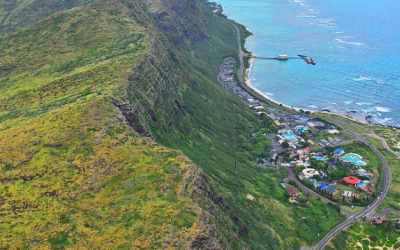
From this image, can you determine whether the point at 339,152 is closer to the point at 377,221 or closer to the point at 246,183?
the point at 377,221

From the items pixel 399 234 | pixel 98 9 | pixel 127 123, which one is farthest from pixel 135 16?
pixel 399 234

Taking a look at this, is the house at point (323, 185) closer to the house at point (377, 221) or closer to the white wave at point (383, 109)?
the house at point (377, 221)

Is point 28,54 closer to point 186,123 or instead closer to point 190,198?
point 186,123

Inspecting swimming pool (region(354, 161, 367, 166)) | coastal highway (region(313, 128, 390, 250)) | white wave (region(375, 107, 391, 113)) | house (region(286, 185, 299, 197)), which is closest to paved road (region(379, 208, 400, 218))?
coastal highway (region(313, 128, 390, 250))

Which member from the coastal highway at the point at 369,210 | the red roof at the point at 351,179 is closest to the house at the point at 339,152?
the coastal highway at the point at 369,210

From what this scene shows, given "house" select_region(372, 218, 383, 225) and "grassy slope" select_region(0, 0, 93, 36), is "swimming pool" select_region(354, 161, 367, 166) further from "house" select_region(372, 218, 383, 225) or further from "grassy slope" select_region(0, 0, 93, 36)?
"grassy slope" select_region(0, 0, 93, 36)

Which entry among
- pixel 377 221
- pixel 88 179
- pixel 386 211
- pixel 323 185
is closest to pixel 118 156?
pixel 88 179
